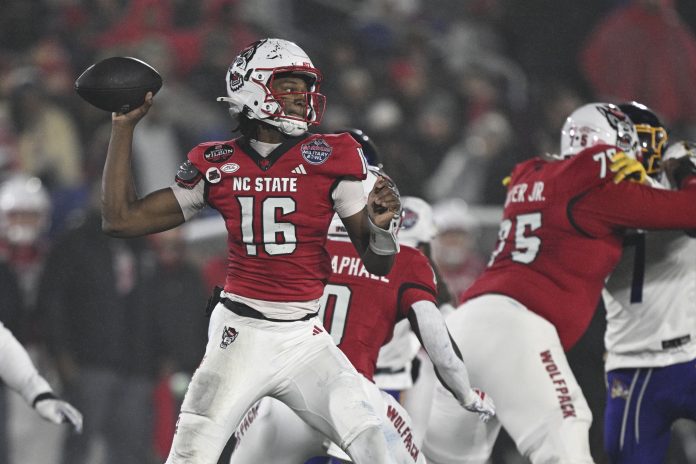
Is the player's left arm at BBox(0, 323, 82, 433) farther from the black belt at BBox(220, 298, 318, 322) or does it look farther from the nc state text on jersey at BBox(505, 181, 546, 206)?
the nc state text on jersey at BBox(505, 181, 546, 206)

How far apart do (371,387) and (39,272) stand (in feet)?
14.2

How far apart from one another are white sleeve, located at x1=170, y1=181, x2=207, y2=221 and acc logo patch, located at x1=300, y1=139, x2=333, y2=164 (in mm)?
389

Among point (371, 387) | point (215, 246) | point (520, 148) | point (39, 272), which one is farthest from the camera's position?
point (520, 148)

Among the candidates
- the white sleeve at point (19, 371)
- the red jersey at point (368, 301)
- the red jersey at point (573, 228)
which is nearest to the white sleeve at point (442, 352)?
the red jersey at point (368, 301)

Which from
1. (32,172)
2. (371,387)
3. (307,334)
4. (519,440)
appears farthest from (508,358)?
(32,172)

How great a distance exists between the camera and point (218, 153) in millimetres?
→ 4914

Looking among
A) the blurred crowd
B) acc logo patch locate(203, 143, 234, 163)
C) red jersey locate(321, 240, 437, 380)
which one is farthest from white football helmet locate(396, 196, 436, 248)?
the blurred crowd

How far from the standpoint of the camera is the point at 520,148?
37.0 ft

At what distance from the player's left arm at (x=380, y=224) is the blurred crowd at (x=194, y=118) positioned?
10.8 feet

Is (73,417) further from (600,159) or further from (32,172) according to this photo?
(32,172)

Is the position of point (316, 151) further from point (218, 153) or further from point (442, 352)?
point (442, 352)

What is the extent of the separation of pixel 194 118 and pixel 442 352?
21.0ft

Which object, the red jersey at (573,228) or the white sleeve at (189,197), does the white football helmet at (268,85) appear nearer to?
the white sleeve at (189,197)

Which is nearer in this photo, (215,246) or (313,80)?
(313,80)
